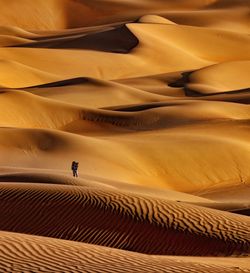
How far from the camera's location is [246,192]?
19125 millimetres

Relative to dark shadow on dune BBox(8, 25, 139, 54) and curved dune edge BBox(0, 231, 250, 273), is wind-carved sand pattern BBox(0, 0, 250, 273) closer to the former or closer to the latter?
curved dune edge BBox(0, 231, 250, 273)

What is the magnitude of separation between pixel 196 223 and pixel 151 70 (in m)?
36.0

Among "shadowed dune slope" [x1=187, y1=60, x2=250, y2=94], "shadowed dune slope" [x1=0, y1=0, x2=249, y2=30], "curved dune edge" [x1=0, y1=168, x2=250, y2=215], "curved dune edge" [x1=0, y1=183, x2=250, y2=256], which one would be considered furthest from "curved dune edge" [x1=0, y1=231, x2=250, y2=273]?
"shadowed dune slope" [x1=0, y1=0, x2=249, y2=30]

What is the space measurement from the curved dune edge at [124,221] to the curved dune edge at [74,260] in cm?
231

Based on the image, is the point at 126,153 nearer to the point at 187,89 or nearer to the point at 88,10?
the point at 187,89

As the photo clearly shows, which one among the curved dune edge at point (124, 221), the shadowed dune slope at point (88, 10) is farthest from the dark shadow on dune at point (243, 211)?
the shadowed dune slope at point (88, 10)

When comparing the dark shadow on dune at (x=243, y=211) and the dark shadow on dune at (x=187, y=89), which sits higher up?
the dark shadow on dune at (x=187, y=89)

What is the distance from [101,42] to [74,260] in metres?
44.7

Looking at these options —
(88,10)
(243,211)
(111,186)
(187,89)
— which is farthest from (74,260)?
(88,10)

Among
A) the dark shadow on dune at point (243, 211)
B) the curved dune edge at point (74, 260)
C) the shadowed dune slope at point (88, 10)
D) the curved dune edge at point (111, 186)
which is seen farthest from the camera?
the shadowed dune slope at point (88, 10)

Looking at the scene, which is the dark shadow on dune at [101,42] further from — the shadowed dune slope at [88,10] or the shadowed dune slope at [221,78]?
the shadowed dune slope at [88,10]

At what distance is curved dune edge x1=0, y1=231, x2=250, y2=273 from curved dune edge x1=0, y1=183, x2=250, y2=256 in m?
2.31

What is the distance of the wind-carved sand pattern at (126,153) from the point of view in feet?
32.9

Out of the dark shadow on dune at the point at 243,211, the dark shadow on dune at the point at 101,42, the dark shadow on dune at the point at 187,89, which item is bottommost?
the dark shadow on dune at the point at 243,211
